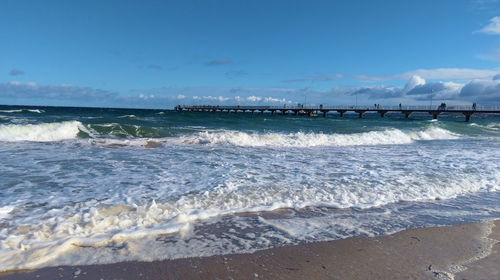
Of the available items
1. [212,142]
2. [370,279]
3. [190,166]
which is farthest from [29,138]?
[370,279]

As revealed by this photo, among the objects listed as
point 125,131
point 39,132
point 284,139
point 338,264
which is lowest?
point 338,264

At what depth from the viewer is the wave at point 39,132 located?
13195mm

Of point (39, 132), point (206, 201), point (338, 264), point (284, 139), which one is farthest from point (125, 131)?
point (338, 264)

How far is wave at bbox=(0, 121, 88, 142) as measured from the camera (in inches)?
519

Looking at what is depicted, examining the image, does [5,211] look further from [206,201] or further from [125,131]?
[125,131]

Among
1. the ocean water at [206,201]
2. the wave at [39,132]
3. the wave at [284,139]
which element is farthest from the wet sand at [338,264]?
the wave at [39,132]

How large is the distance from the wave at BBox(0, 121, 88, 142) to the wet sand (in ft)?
40.4

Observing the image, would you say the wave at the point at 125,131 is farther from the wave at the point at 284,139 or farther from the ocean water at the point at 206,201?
the ocean water at the point at 206,201

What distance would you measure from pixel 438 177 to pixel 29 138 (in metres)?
14.1

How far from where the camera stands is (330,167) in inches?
326

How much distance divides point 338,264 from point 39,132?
573 inches

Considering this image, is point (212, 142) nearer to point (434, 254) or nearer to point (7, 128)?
point (7, 128)

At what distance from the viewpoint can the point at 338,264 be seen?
318 cm

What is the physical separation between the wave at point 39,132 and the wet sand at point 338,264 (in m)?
12.3
